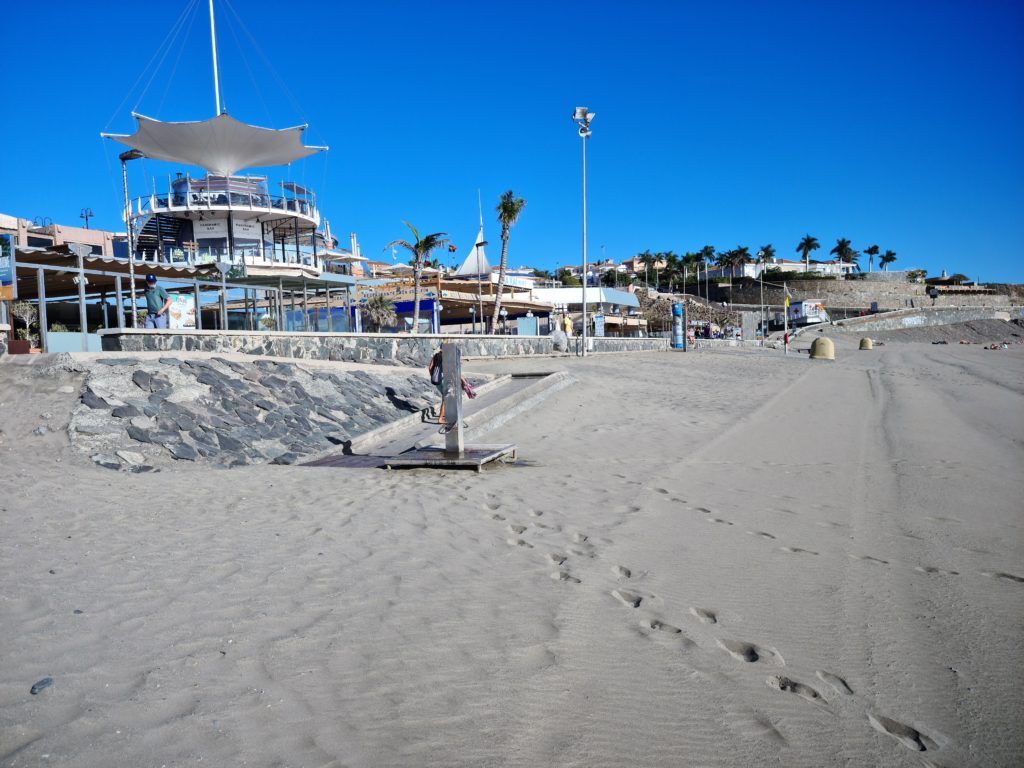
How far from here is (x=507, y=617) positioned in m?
3.88

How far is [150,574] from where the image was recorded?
14.3ft

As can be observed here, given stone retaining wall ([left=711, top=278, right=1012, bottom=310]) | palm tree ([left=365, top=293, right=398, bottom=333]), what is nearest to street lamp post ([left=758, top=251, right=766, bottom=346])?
stone retaining wall ([left=711, top=278, right=1012, bottom=310])

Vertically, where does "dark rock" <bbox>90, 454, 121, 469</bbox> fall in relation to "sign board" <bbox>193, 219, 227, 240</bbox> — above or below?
below

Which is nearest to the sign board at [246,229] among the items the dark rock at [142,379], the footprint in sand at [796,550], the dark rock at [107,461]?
the dark rock at [142,379]

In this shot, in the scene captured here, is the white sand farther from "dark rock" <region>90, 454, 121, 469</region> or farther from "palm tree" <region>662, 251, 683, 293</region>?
"palm tree" <region>662, 251, 683, 293</region>

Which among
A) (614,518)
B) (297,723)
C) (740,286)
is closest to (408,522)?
(614,518)

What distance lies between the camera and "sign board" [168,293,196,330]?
15.4 m

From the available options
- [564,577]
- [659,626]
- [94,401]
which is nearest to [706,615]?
[659,626]

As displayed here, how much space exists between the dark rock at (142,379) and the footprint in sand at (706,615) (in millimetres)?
9200

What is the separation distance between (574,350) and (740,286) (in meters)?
83.7

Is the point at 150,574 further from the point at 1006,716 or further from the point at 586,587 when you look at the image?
the point at 1006,716

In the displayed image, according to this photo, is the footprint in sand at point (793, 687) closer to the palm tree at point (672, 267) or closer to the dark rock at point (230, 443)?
the dark rock at point (230, 443)

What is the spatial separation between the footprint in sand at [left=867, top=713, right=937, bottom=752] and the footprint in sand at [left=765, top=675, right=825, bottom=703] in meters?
0.22

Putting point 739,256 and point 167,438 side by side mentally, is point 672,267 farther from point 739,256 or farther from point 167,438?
point 167,438
